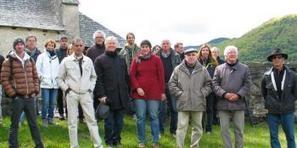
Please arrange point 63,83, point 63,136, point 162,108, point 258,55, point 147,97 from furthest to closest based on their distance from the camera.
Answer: point 258,55, point 162,108, point 63,136, point 147,97, point 63,83

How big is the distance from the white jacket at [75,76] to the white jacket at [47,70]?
2099mm

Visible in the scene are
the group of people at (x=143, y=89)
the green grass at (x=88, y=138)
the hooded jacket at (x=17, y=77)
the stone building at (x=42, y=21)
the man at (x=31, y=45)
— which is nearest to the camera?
the hooded jacket at (x=17, y=77)

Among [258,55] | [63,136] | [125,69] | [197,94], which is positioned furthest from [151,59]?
[258,55]

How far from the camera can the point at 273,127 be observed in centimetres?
960

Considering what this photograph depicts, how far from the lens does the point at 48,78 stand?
37.4ft

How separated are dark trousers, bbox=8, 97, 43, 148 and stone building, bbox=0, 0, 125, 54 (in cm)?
2076

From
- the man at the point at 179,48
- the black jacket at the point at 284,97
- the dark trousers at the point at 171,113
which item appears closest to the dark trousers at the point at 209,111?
the dark trousers at the point at 171,113

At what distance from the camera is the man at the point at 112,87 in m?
9.72

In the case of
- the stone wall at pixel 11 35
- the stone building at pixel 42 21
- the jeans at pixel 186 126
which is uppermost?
the stone building at pixel 42 21

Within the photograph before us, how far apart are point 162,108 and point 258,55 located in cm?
4251

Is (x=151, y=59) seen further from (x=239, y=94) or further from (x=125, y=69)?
(x=239, y=94)

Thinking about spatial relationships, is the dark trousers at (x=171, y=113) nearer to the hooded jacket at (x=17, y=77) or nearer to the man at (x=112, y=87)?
the man at (x=112, y=87)

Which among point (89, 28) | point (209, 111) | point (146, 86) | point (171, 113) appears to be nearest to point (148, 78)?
point (146, 86)

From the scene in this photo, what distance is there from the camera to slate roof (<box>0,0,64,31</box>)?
96.9 ft
